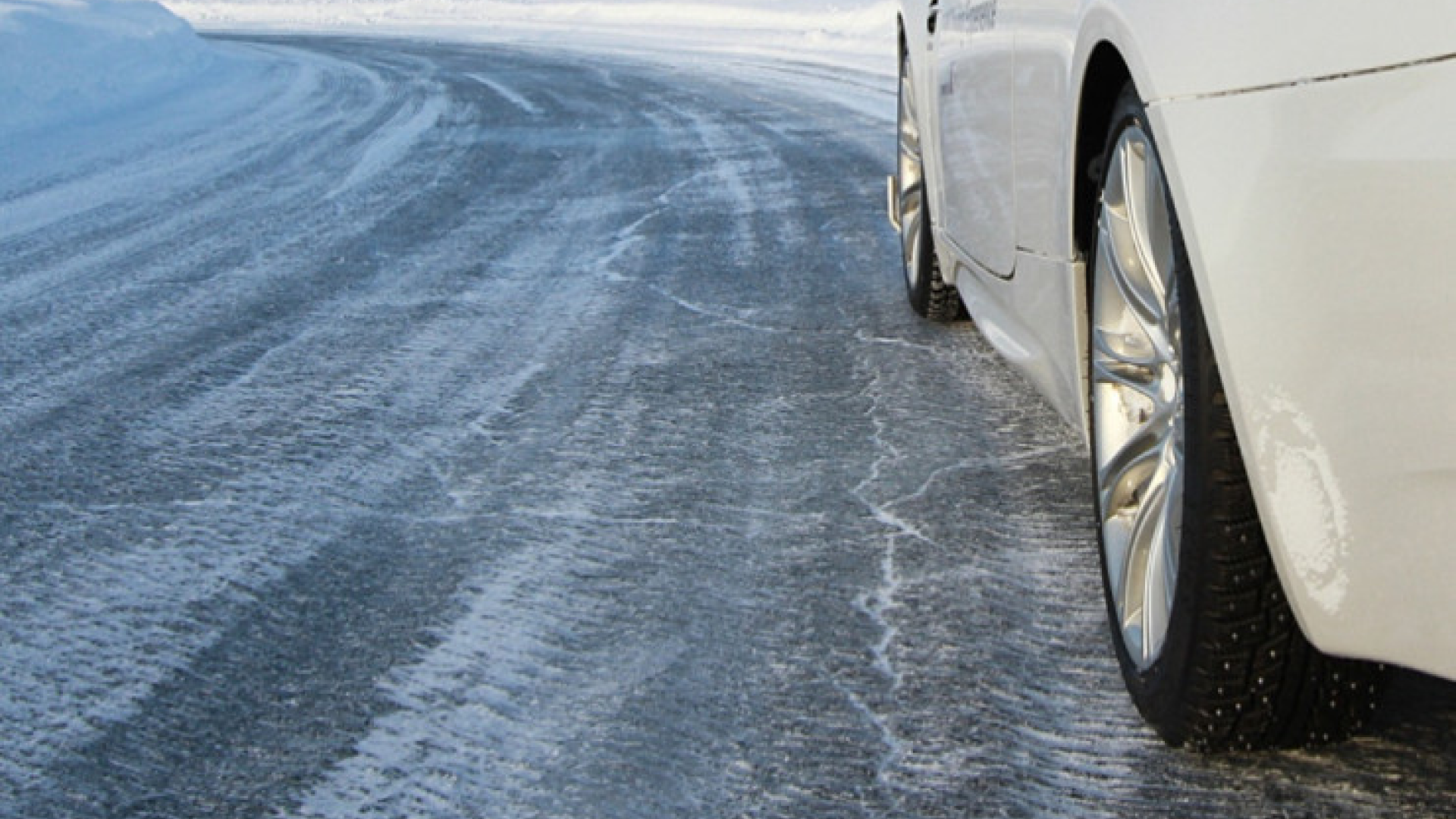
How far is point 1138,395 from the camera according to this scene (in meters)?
2.74

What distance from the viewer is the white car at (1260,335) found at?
1846mm

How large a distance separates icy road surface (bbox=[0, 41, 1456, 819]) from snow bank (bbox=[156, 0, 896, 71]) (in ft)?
38.4

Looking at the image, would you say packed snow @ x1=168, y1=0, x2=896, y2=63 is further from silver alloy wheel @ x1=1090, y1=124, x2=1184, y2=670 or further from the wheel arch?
silver alloy wheel @ x1=1090, y1=124, x2=1184, y2=670

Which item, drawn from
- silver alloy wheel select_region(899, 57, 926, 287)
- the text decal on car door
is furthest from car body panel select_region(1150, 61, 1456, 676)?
silver alloy wheel select_region(899, 57, 926, 287)

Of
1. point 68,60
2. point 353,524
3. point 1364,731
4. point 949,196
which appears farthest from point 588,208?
point 68,60

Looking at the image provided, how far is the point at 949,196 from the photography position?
4.45 meters

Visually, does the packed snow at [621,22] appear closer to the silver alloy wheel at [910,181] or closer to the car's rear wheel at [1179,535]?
the silver alloy wheel at [910,181]

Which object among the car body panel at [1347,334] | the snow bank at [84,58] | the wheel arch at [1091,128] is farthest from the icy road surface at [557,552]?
the snow bank at [84,58]

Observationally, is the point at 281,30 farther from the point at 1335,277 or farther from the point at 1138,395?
the point at 1335,277

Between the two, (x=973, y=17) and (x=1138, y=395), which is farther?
(x=973, y=17)

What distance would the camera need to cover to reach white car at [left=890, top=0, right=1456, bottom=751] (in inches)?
72.7

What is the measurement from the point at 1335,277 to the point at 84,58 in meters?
17.6

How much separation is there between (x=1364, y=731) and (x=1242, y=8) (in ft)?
3.16

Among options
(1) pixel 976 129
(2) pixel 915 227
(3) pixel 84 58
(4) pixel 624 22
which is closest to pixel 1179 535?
(1) pixel 976 129
